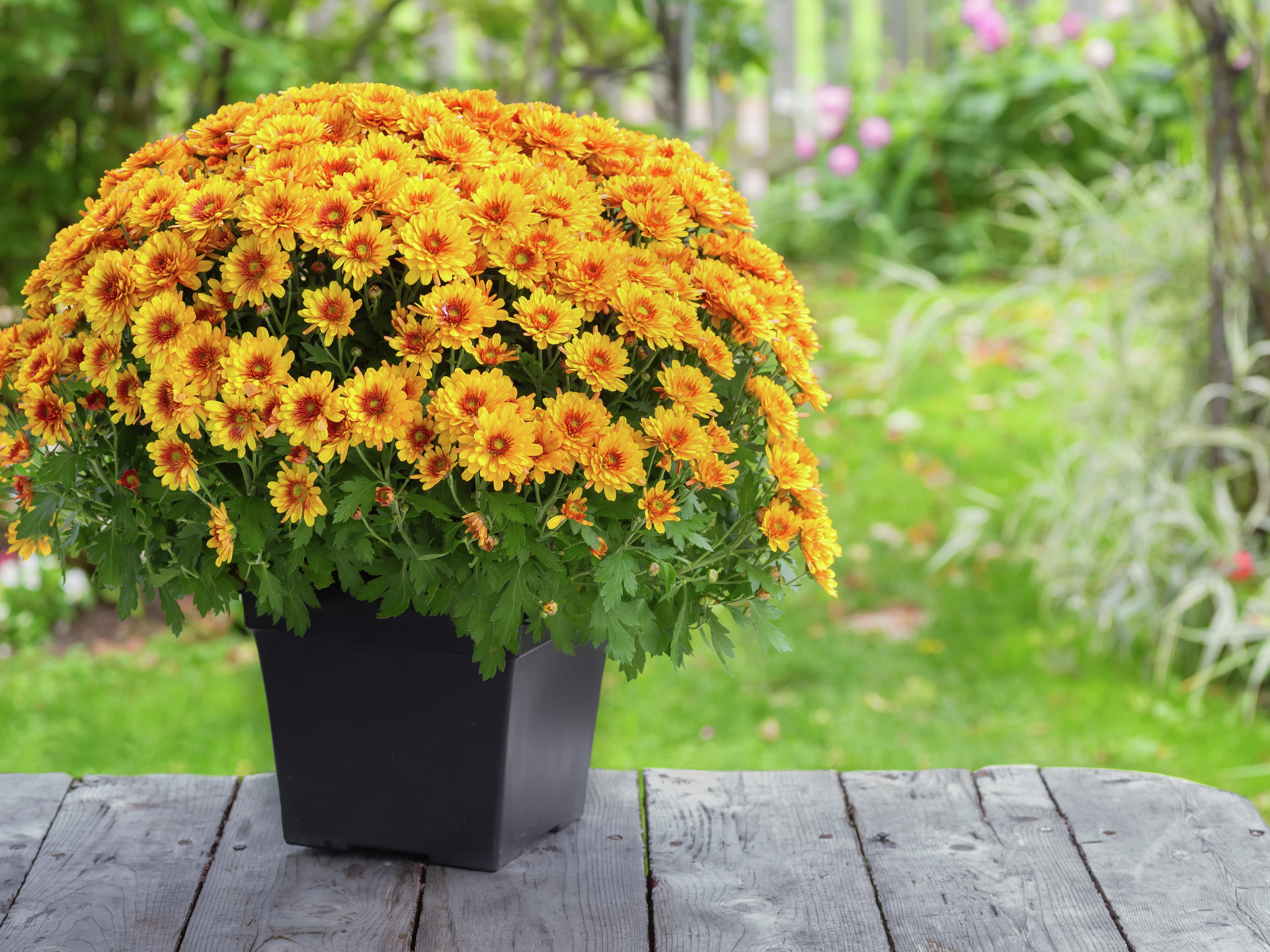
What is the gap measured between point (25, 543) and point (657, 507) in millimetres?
574

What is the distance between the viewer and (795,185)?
5645 mm

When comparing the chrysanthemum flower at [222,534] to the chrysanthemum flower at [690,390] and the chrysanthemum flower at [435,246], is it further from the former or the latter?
the chrysanthemum flower at [690,390]

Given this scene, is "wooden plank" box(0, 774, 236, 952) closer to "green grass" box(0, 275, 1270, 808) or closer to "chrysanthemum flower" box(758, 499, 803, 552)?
"chrysanthemum flower" box(758, 499, 803, 552)

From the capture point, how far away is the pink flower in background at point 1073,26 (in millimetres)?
5590

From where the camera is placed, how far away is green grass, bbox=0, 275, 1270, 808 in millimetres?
2473

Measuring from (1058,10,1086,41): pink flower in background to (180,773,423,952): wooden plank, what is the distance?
5.42 m

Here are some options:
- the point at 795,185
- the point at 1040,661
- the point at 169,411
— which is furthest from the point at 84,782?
the point at 795,185

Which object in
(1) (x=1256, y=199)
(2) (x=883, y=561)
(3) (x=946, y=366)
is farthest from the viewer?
(3) (x=946, y=366)

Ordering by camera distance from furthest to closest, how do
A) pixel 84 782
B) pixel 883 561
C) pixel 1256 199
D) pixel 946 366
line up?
pixel 946 366 < pixel 883 561 < pixel 1256 199 < pixel 84 782

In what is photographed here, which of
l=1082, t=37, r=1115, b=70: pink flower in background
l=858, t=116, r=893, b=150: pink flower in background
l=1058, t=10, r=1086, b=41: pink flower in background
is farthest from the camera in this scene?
l=1058, t=10, r=1086, b=41: pink flower in background

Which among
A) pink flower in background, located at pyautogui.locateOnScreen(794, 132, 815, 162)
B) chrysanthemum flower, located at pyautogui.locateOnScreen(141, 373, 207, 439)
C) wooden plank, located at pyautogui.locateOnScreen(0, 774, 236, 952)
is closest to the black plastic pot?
wooden plank, located at pyautogui.locateOnScreen(0, 774, 236, 952)

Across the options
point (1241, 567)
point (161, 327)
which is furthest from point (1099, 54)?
point (161, 327)

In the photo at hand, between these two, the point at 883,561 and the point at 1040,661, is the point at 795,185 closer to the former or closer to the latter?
the point at 883,561

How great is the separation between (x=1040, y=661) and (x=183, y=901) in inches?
83.9
